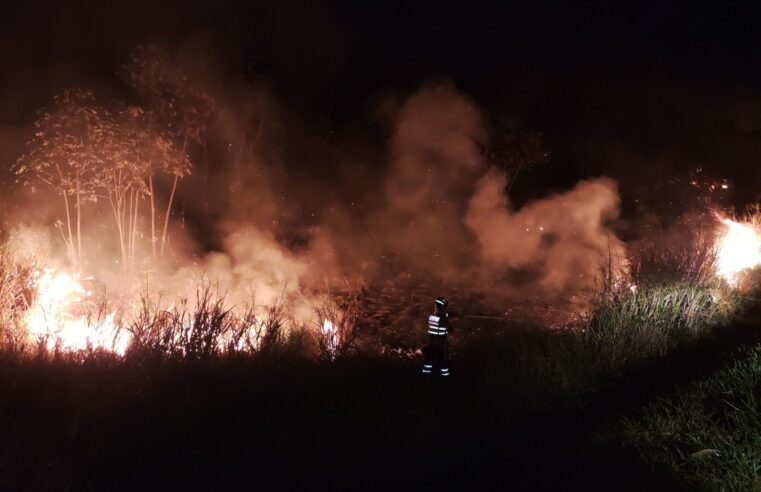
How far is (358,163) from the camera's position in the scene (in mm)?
18109

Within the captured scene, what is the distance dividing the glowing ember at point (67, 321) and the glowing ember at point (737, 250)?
7.97 m

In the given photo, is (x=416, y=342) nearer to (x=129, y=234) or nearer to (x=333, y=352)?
(x=333, y=352)

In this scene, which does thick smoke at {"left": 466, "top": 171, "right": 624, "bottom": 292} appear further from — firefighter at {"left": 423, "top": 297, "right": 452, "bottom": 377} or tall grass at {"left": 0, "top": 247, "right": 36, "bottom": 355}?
tall grass at {"left": 0, "top": 247, "right": 36, "bottom": 355}

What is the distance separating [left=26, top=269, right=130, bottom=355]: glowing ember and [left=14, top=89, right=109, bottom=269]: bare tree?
77cm

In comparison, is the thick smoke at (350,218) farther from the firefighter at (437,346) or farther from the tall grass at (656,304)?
the firefighter at (437,346)

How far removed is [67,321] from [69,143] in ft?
8.57

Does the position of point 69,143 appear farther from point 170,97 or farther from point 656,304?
point 656,304

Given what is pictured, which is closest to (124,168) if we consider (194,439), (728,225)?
(194,439)

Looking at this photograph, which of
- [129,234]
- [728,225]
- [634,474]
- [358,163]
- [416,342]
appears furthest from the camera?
[358,163]

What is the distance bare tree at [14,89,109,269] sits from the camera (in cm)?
870

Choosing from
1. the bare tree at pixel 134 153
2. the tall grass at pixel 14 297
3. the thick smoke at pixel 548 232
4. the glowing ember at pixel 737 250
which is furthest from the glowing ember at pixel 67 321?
the glowing ember at pixel 737 250

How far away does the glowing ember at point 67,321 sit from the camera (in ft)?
19.6

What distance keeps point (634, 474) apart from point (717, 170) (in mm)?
16930

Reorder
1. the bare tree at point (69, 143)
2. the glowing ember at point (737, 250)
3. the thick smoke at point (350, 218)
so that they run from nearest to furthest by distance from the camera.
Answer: the bare tree at point (69, 143), the glowing ember at point (737, 250), the thick smoke at point (350, 218)
